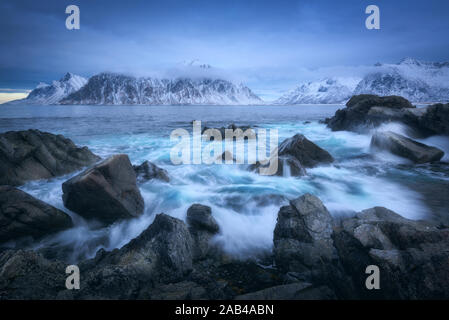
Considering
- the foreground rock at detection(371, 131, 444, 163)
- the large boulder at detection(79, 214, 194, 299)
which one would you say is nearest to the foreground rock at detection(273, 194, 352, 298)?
the large boulder at detection(79, 214, 194, 299)

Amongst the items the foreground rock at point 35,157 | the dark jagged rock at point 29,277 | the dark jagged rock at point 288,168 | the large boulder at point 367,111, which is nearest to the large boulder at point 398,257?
the dark jagged rock at point 29,277

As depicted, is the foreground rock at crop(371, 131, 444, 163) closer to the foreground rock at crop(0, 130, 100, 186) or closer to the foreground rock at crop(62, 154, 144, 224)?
the foreground rock at crop(62, 154, 144, 224)

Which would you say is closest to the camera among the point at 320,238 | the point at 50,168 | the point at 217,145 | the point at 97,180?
the point at 320,238

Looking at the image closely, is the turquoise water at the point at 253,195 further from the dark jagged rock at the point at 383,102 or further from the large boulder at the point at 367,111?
the dark jagged rock at the point at 383,102

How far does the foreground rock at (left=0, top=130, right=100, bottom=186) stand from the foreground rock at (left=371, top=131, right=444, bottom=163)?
16319 millimetres

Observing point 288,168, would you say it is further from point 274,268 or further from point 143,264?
point 143,264

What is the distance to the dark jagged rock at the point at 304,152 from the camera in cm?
1132

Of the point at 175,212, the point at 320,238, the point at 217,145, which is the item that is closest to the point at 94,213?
the point at 175,212

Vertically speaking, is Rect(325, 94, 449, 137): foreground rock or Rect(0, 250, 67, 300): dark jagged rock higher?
Rect(325, 94, 449, 137): foreground rock

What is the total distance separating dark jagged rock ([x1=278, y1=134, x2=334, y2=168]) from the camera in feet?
37.1

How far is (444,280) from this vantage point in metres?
2.72

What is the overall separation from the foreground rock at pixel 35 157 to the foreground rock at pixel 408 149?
16.3 meters

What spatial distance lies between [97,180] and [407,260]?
618cm
